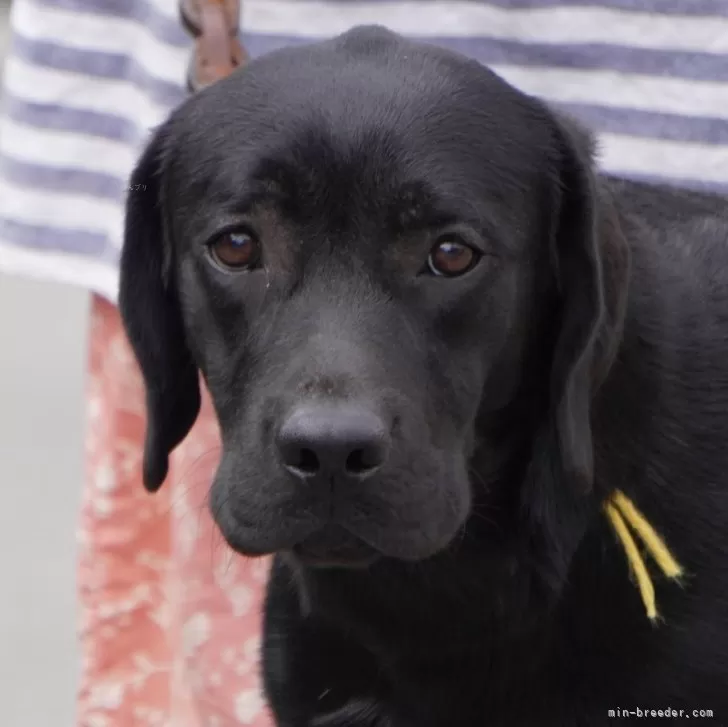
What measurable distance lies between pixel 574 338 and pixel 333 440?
0.45 meters

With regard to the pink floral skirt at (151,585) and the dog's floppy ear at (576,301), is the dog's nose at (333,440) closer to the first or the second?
the dog's floppy ear at (576,301)

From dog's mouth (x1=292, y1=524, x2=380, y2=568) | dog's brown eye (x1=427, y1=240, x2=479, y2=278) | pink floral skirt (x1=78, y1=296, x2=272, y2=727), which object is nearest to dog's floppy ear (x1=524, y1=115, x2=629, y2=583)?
dog's brown eye (x1=427, y1=240, x2=479, y2=278)

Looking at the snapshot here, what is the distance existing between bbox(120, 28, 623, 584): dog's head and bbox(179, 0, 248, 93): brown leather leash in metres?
Result: 0.17

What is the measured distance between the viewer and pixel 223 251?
185 cm

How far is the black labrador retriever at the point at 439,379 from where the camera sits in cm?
171

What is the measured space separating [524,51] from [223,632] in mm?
1181

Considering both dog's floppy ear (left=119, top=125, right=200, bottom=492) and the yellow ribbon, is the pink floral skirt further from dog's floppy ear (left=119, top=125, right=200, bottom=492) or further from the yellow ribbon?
the yellow ribbon

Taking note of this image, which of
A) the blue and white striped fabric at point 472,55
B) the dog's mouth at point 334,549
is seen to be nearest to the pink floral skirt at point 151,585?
the blue and white striped fabric at point 472,55

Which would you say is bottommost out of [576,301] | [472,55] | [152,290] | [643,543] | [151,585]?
[151,585]

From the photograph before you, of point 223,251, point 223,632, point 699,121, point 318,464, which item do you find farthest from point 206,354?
point 699,121

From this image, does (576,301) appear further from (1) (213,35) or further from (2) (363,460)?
(1) (213,35)

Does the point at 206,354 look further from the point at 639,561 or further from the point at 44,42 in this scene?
the point at 44,42

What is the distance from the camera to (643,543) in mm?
1902

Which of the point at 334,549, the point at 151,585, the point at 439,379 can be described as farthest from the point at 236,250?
the point at 151,585
